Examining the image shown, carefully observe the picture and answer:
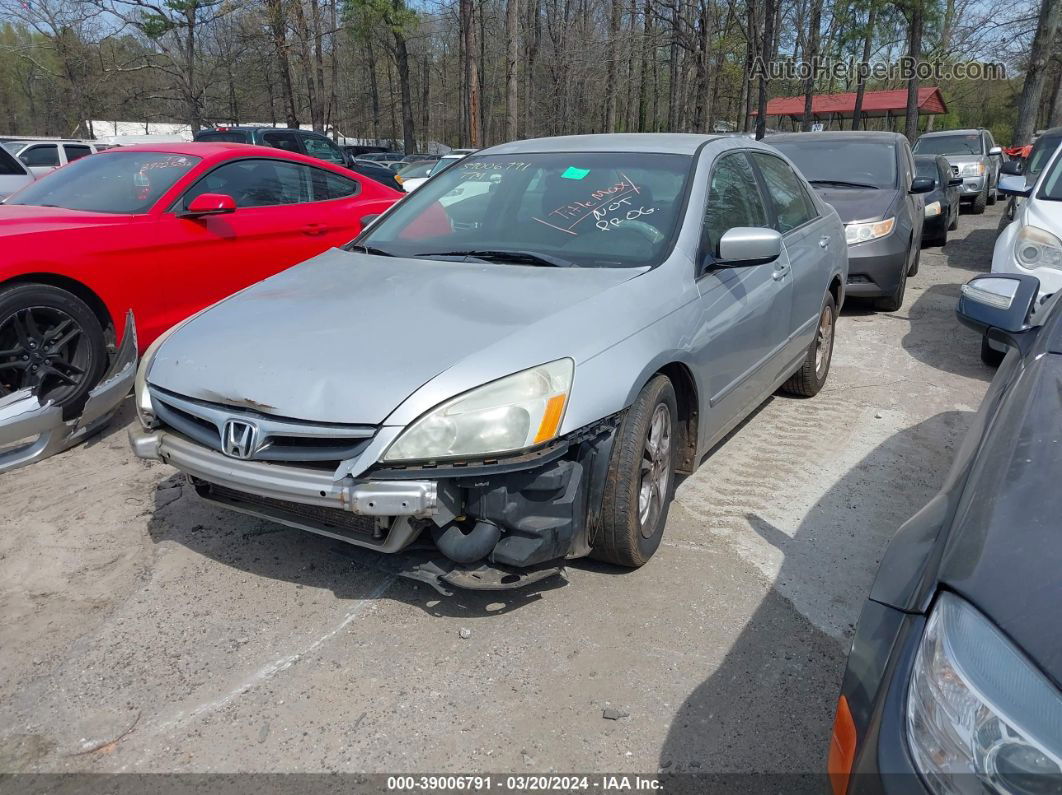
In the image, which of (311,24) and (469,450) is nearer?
(469,450)

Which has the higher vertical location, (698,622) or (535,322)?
(535,322)

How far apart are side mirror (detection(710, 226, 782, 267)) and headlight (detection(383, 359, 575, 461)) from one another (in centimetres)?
123

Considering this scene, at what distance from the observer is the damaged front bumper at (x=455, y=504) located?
248 centimetres

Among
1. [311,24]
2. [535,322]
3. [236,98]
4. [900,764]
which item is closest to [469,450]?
[535,322]

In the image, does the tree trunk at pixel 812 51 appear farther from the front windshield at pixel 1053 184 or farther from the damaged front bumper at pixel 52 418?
the damaged front bumper at pixel 52 418

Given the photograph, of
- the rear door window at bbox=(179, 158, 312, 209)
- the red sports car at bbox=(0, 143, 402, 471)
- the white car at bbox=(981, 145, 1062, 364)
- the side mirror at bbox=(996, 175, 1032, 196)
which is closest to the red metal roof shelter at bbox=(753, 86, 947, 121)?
the side mirror at bbox=(996, 175, 1032, 196)

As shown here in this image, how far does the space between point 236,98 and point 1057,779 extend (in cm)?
4910

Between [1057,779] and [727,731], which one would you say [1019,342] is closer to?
[727,731]

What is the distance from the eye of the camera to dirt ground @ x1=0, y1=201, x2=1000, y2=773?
2.33m

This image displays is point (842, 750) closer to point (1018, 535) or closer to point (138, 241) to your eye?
point (1018, 535)

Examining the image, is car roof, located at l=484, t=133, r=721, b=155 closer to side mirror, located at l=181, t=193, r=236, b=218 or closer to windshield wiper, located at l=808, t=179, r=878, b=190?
side mirror, located at l=181, t=193, r=236, b=218

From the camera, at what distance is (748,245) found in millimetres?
3387

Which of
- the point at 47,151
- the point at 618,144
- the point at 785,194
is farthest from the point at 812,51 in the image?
the point at 618,144

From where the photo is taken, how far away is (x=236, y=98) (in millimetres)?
44219
